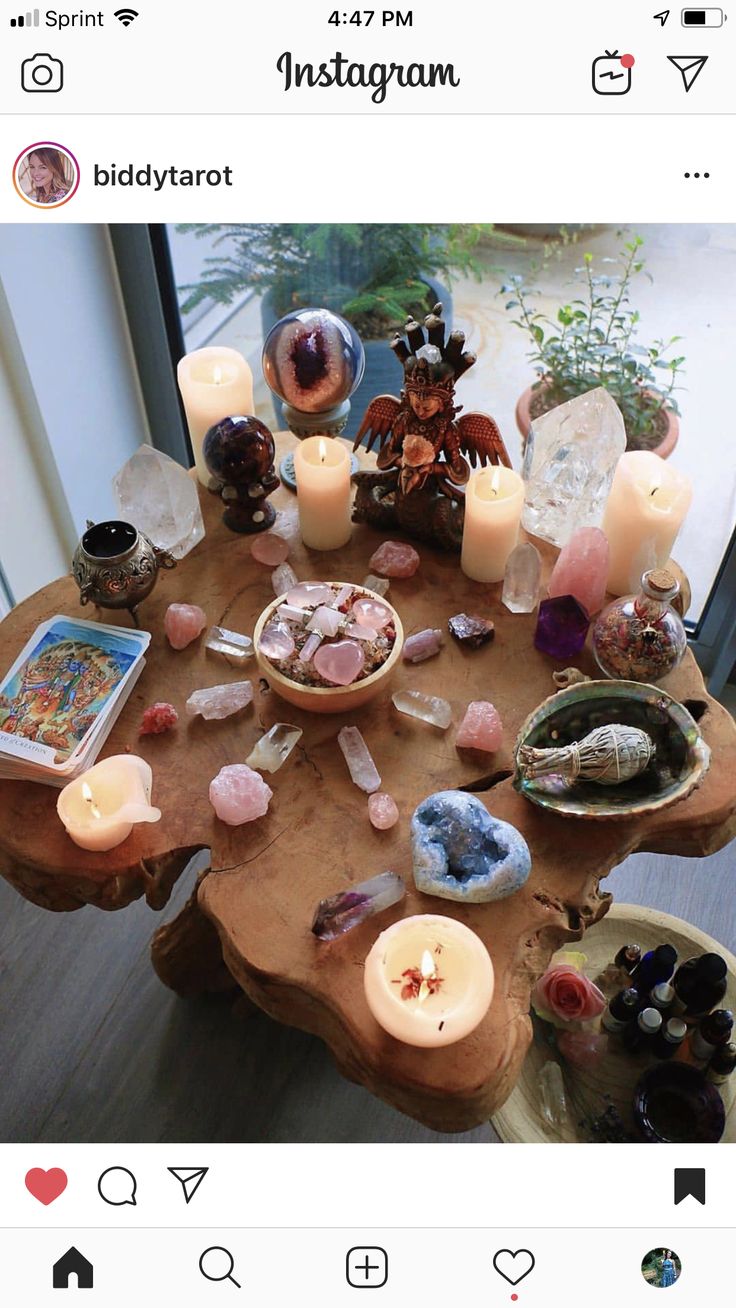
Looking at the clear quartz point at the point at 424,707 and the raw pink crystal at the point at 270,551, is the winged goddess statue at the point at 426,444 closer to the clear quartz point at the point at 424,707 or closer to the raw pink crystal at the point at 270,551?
the raw pink crystal at the point at 270,551

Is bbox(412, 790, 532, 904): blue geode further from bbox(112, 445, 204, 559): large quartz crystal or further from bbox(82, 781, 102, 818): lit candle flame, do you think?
bbox(112, 445, 204, 559): large quartz crystal

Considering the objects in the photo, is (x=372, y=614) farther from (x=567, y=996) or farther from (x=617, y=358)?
(x=617, y=358)

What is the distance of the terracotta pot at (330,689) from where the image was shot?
119 centimetres

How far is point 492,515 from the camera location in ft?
4.29

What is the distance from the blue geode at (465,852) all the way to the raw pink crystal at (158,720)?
1.11ft
